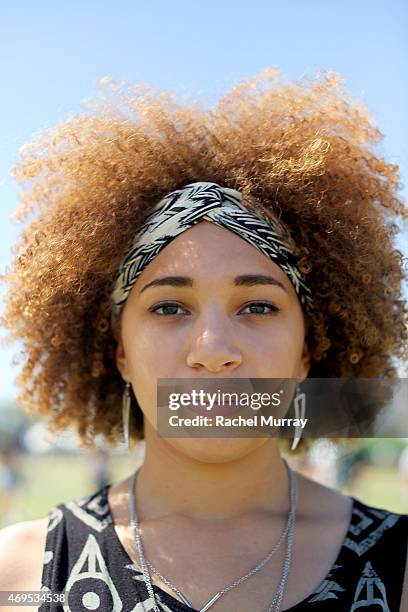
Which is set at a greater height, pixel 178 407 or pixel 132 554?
pixel 178 407

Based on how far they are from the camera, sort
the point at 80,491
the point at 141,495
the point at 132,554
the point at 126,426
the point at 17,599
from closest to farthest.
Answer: the point at 17,599, the point at 132,554, the point at 141,495, the point at 126,426, the point at 80,491

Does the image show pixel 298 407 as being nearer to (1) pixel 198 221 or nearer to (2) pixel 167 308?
(2) pixel 167 308

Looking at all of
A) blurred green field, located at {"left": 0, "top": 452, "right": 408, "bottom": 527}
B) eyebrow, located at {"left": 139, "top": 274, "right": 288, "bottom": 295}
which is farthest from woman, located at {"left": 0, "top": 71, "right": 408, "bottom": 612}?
blurred green field, located at {"left": 0, "top": 452, "right": 408, "bottom": 527}

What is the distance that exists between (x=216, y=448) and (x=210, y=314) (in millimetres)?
421

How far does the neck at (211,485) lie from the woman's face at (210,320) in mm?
97

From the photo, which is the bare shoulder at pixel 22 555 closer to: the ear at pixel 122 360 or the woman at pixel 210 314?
the woman at pixel 210 314

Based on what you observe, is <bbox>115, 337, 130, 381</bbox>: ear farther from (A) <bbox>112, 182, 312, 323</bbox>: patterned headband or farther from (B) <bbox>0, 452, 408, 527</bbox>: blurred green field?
(B) <bbox>0, 452, 408, 527</bbox>: blurred green field

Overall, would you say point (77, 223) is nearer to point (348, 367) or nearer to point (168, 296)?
point (168, 296)

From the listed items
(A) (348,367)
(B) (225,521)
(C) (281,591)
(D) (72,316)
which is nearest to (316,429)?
(A) (348,367)

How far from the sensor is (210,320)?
2.14 meters

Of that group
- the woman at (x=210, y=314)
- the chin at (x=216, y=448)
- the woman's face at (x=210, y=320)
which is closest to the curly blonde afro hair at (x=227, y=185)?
the woman at (x=210, y=314)

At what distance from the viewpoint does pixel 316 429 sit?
9.65 ft

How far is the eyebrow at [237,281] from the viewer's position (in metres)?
2.23

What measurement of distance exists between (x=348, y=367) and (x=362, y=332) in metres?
0.20
